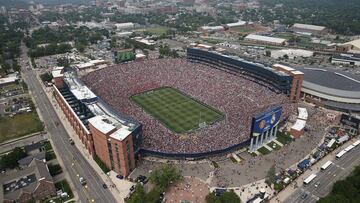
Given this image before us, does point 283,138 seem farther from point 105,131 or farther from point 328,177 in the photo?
point 105,131

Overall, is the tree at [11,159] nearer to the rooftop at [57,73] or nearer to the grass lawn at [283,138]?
the rooftop at [57,73]

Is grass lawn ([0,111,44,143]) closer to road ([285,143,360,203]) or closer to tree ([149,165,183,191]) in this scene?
tree ([149,165,183,191])

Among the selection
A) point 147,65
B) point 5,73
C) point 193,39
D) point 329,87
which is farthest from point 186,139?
point 193,39

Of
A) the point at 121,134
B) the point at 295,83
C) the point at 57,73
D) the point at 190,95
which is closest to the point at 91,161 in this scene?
the point at 121,134

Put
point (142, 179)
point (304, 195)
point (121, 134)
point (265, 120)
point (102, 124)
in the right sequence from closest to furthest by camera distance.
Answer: point (304, 195) → point (121, 134) → point (142, 179) → point (102, 124) → point (265, 120)

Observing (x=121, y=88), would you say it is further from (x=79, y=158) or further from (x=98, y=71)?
(x=79, y=158)
